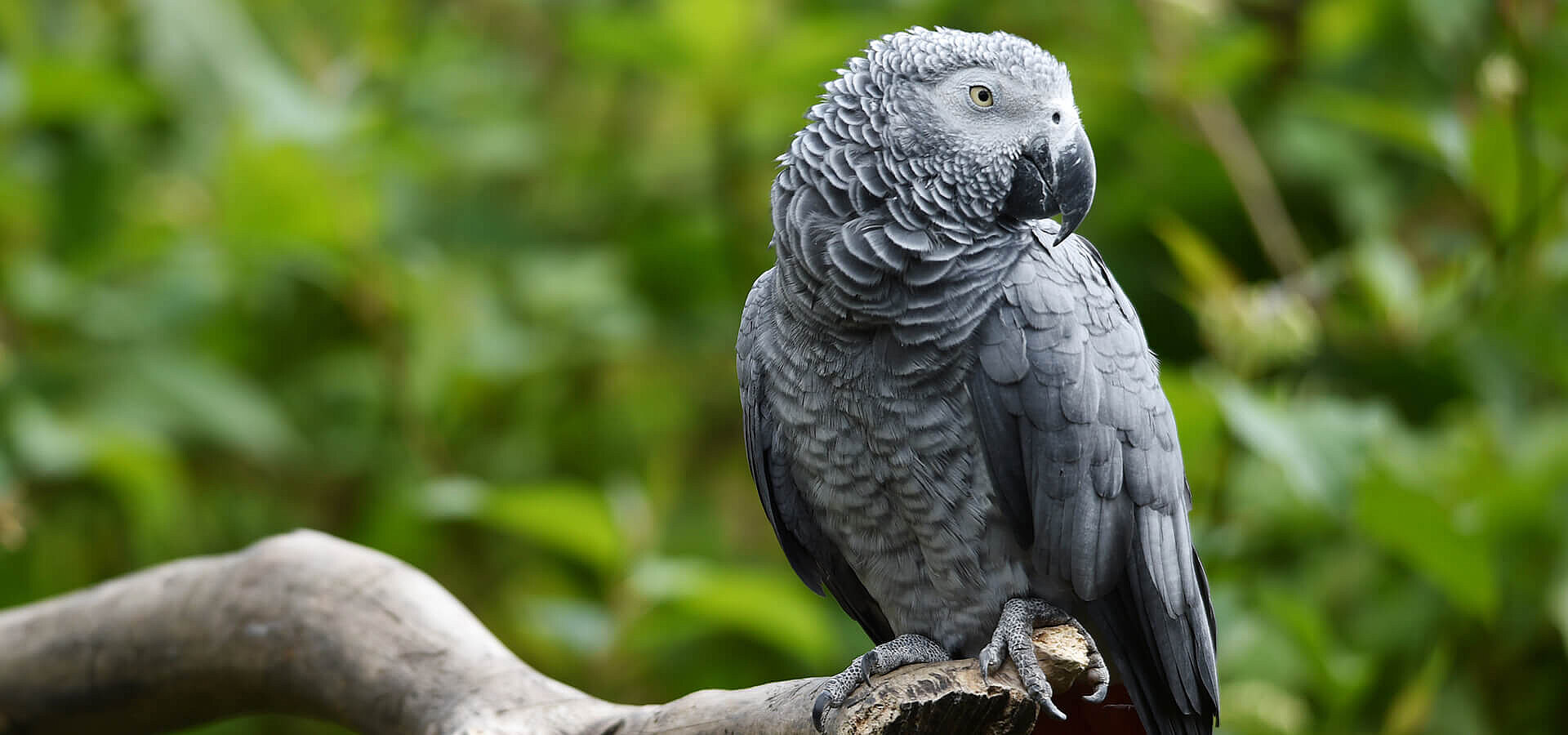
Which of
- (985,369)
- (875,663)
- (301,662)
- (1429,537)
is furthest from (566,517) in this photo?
(1429,537)

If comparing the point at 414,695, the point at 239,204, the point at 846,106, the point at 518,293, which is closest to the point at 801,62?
the point at 518,293

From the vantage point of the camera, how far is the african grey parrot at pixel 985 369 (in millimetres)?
917

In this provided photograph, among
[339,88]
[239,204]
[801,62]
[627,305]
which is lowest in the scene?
[627,305]

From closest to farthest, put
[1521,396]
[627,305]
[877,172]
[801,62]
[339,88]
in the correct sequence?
1. [877,172]
2. [1521,396]
3. [801,62]
4. [627,305]
5. [339,88]

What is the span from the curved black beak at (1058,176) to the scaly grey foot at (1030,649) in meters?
0.31

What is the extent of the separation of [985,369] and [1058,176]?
6.3 inches

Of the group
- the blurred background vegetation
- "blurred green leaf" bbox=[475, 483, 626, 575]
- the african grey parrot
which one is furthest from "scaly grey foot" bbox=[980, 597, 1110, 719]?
"blurred green leaf" bbox=[475, 483, 626, 575]

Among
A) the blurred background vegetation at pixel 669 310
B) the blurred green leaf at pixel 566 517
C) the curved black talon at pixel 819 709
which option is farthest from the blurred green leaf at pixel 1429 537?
the blurred green leaf at pixel 566 517

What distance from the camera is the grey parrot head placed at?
3.00 ft

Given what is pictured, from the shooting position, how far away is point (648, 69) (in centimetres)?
227

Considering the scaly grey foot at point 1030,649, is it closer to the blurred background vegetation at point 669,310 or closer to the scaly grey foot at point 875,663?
the scaly grey foot at point 875,663

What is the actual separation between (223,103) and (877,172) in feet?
4.98

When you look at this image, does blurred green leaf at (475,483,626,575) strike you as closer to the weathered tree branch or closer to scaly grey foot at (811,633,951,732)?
the weathered tree branch

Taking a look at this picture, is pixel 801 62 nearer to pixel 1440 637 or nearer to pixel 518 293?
pixel 518 293
